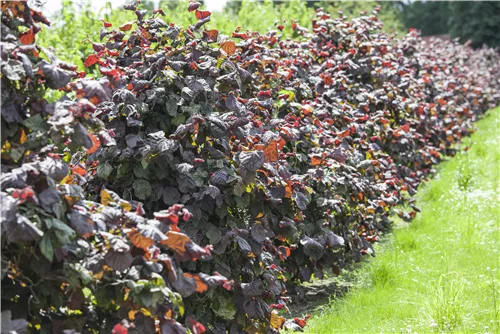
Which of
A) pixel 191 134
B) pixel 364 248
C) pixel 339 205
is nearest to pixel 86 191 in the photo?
pixel 191 134

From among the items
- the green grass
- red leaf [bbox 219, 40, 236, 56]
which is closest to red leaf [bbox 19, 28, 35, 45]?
red leaf [bbox 219, 40, 236, 56]

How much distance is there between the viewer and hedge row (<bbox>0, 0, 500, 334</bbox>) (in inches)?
84.3

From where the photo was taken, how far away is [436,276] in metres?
4.71

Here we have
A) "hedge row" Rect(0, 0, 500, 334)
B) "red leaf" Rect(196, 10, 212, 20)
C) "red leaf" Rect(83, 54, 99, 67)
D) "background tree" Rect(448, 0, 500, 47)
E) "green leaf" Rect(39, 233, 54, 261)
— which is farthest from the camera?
"background tree" Rect(448, 0, 500, 47)

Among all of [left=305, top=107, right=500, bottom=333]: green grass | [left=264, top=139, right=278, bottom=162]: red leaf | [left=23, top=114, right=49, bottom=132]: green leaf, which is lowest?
[left=305, top=107, right=500, bottom=333]: green grass

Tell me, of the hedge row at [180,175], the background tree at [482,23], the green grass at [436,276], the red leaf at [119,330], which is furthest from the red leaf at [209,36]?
the background tree at [482,23]

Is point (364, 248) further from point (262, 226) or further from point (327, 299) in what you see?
point (262, 226)

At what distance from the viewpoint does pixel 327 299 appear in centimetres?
480

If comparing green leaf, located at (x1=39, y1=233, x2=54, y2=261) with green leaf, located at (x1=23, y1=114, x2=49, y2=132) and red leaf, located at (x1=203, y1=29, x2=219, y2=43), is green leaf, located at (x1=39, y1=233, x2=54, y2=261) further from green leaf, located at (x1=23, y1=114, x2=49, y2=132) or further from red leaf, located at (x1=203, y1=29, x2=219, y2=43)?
red leaf, located at (x1=203, y1=29, x2=219, y2=43)

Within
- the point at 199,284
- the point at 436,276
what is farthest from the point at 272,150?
the point at 436,276

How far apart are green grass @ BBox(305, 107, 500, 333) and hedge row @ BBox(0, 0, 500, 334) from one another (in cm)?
31

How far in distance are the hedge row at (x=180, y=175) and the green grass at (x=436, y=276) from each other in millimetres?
313

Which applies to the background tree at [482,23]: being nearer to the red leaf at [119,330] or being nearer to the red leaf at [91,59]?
the red leaf at [91,59]

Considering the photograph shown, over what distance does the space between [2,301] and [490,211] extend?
17.4ft
